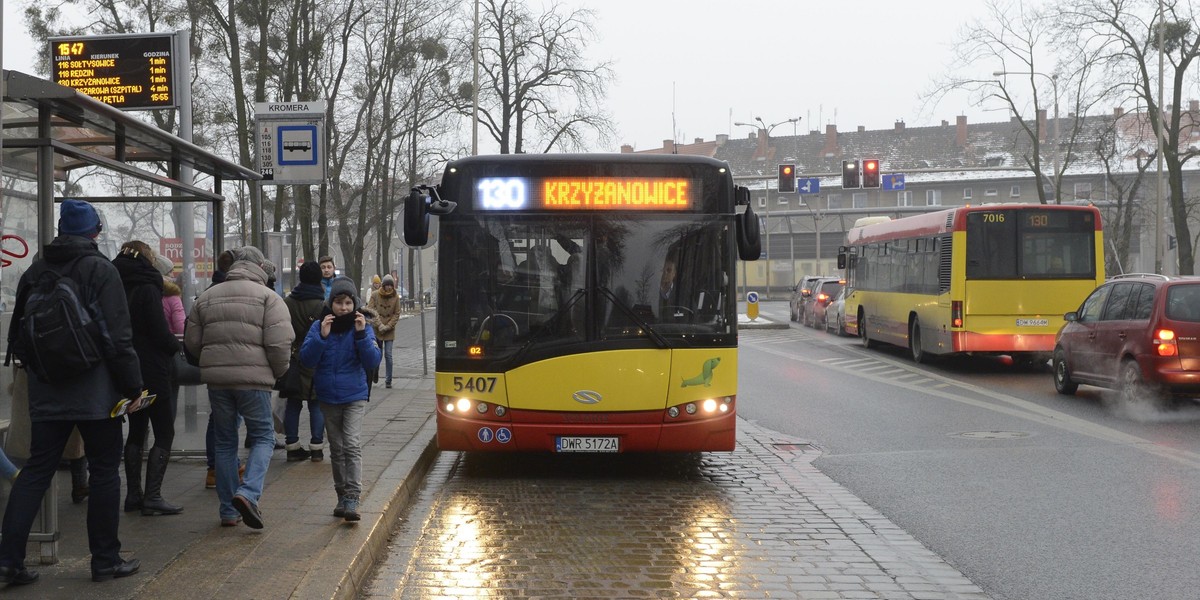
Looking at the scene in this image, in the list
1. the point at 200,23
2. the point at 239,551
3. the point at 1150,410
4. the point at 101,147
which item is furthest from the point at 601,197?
the point at 200,23

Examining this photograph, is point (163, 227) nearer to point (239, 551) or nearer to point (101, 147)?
point (101, 147)

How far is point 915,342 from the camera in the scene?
2412 cm

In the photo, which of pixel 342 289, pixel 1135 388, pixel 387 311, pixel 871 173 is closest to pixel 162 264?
pixel 342 289

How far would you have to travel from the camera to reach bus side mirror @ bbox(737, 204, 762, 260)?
10.1m

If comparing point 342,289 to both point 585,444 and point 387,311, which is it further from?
point 387,311

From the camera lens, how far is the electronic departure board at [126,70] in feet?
47.8

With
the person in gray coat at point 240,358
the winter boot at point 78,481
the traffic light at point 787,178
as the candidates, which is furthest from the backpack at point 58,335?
the traffic light at point 787,178

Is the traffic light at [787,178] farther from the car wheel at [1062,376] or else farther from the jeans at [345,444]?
the jeans at [345,444]

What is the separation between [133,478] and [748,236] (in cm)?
505

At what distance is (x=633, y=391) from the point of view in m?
9.96

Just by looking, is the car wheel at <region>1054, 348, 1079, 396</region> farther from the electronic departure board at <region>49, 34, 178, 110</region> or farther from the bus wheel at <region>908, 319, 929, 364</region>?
the electronic departure board at <region>49, 34, 178, 110</region>

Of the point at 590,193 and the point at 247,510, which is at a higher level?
the point at 590,193

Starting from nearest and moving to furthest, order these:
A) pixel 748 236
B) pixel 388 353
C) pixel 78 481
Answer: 1. pixel 78 481
2. pixel 748 236
3. pixel 388 353

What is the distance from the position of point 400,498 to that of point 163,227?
6.81 meters
